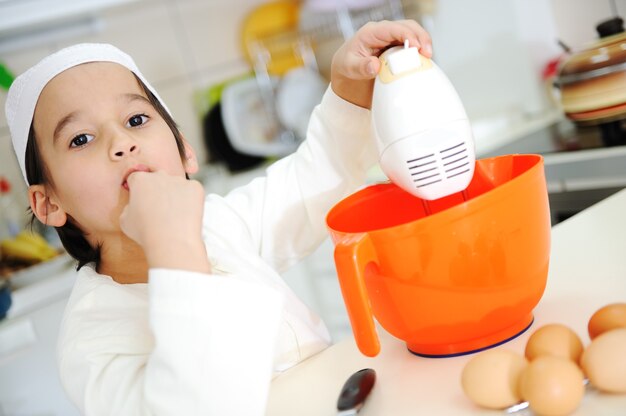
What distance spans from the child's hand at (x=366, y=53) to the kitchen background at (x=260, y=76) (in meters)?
0.58

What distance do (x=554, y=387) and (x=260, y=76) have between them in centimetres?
190

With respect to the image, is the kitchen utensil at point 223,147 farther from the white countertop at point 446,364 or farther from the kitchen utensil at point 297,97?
the white countertop at point 446,364

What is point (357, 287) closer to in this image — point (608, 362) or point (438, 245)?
point (438, 245)

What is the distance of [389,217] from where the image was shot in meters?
0.79

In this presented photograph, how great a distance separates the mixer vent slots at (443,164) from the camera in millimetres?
624

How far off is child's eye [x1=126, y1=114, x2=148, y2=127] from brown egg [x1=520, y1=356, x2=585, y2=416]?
56 cm

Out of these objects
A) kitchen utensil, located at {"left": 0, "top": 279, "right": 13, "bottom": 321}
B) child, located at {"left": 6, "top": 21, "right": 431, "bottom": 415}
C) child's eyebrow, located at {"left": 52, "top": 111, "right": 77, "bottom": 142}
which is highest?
child's eyebrow, located at {"left": 52, "top": 111, "right": 77, "bottom": 142}

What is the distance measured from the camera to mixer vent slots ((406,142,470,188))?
0.62 metres

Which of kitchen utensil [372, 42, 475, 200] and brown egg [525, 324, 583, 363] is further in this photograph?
kitchen utensil [372, 42, 475, 200]

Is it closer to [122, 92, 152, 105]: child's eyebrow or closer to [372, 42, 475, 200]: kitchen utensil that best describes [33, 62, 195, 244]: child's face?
[122, 92, 152, 105]: child's eyebrow

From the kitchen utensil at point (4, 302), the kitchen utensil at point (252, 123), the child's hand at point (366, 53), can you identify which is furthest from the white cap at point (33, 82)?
the kitchen utensil at point (252, 123)

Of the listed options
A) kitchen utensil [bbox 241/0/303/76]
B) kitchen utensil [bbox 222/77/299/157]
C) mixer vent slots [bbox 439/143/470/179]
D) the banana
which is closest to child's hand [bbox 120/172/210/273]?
mixer vent slots [bbox 439/143/470/179]

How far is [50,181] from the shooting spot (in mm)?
842

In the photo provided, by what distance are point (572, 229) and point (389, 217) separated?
25 centimetres
